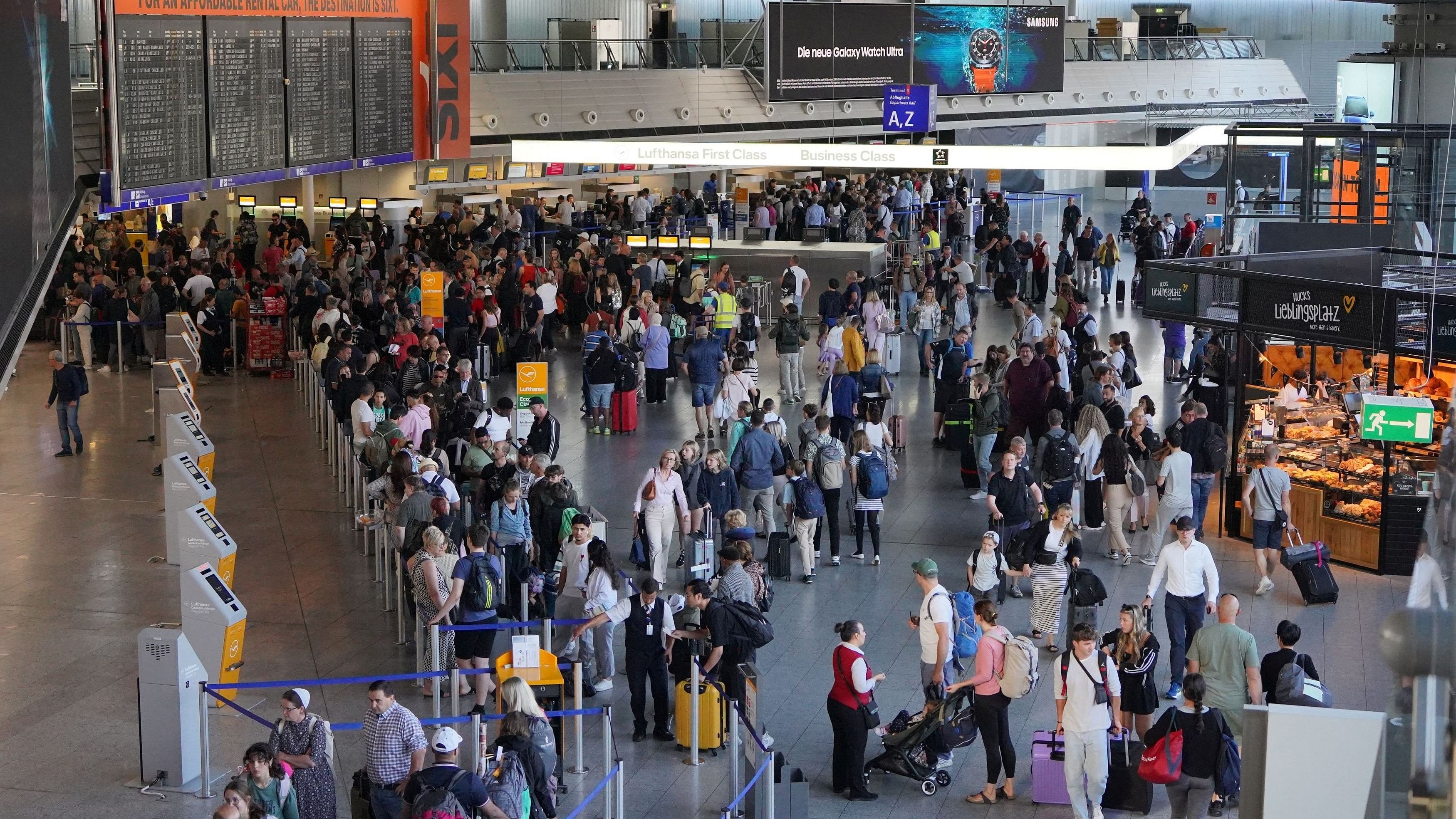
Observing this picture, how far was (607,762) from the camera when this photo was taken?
29.0 ft

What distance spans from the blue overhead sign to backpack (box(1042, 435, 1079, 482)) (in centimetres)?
818

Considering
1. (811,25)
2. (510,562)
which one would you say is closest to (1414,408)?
(510,562)

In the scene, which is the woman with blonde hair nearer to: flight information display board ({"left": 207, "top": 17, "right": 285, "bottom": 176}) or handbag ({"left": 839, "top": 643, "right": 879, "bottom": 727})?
handbag ({"left": 839, "top": 643, "right": 879, "bottom": 727})

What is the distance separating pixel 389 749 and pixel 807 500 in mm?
5249

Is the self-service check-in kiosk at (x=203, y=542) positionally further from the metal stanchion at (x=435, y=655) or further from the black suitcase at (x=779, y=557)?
the black suitcase at (x=779, y=557)

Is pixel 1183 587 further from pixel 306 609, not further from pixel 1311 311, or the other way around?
pixel 306 609

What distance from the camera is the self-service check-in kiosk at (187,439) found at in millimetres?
14430

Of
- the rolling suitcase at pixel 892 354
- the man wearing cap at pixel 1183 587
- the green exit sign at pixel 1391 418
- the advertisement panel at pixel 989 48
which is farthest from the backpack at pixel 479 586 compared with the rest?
the advertisement panel at pixel 989 48

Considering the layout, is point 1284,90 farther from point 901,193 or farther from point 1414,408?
point 1414,408

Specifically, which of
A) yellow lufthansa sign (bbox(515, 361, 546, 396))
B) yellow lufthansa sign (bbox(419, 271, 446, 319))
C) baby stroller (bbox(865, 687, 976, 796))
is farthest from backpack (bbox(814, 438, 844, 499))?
yellow lufthansa sign (bbox(419, 271, 446, 319))

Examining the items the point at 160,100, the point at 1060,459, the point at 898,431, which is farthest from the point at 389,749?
the point at 160,100

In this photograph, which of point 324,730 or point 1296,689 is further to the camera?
point 1296,689

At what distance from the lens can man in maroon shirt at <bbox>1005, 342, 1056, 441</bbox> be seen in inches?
616

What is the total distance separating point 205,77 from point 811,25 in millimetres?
8523
